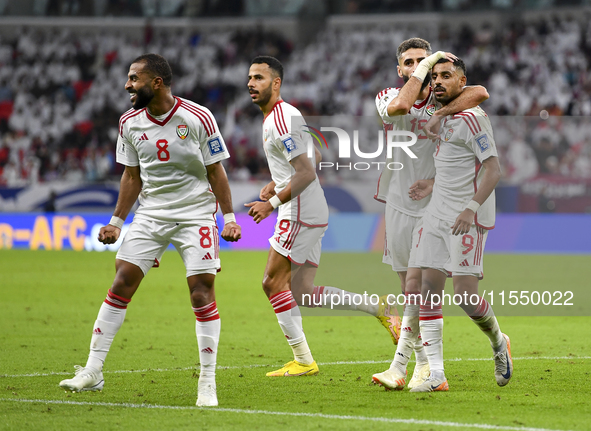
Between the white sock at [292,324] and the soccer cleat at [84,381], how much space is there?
1498mm

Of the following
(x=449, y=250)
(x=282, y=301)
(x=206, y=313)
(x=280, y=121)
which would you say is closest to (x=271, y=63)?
(x=280, y=121)

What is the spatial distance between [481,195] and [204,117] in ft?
6.09

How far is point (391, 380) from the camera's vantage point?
5.61 metres

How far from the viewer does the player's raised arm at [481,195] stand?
5.44 metres

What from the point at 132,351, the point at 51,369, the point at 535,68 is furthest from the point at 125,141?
the point at 535,68

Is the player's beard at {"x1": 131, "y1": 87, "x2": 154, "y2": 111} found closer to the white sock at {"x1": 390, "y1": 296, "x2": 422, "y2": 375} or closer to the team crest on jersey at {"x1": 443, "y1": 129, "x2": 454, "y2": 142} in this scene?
the team crest on jersey at {"x1": 443, "y1": 129, "x2": 454, "y2": 142}

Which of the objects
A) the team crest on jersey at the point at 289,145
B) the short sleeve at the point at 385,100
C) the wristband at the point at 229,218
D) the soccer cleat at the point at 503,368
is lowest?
the soccer cleat at the point at 503,368

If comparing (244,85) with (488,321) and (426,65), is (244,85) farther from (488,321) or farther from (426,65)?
(488,321)

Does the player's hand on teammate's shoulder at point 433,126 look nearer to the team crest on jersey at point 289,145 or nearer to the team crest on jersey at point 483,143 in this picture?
the team crest on jersey at point 483,143

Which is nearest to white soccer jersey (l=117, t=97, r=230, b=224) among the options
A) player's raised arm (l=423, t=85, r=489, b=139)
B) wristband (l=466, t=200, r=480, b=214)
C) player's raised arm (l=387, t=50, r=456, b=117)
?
player's raised arm (l=387, t=50, r=456, b=117)

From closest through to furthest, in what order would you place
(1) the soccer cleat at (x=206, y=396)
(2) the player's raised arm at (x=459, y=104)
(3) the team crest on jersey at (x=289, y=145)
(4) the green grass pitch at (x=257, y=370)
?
(4) the green grass pitch at (x=257, y=370), (1) the soccer cleat at (x=206, y=396), (2) the player's raised arm at (x=459, y=104), (3) the team crest on jersey at (x=289, y=145)

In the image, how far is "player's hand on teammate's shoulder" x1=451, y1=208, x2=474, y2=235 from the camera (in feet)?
17.8

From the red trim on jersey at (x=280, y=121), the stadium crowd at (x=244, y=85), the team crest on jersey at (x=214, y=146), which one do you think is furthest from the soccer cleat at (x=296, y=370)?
the stadium crowd at (x=244, y=85)

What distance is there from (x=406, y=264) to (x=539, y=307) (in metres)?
5.75
